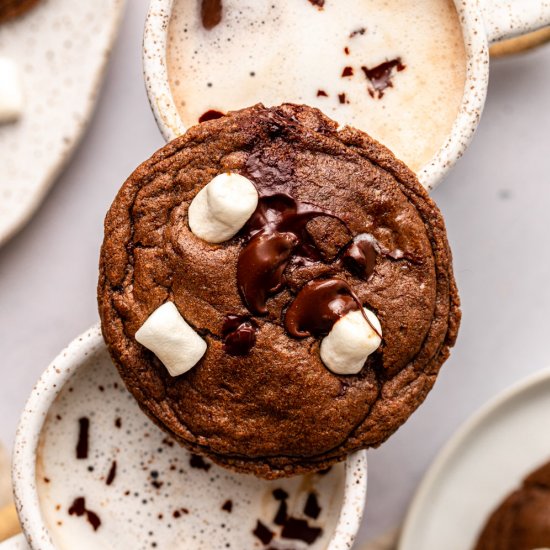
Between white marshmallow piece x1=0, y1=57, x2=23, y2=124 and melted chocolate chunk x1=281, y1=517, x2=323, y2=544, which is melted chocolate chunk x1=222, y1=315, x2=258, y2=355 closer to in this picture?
melted chocolate chunk x1=281, y1=517, x2=323, y2=544

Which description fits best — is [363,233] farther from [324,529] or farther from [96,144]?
[96,144]

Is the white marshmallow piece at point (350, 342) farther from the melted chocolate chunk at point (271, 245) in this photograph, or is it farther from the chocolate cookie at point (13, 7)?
the chocolate cookie at point (13, 7)

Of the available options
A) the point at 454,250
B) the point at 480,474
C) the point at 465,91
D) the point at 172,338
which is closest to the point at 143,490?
the point at 172,338

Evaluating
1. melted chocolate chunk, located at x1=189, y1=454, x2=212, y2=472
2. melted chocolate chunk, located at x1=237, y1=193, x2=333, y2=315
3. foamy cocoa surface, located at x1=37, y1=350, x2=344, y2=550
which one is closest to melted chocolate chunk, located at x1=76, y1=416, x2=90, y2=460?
foamy cocoa surface, located at x1=37, y1=350, x2=344, y2=550

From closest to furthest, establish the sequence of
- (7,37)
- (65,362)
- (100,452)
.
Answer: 1. (65,362)
2. (100,452)
3. (7,37)

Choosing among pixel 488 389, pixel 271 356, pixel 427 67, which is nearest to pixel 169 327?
pixel 271 356

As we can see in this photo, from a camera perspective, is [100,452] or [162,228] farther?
[100,452]

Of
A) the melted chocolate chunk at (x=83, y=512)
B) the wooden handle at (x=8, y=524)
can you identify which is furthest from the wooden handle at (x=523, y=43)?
the wooden handle at (x=8, y=524)
